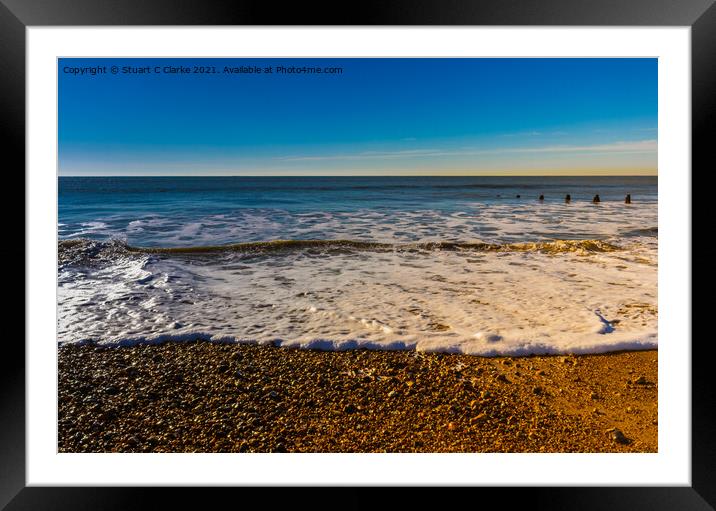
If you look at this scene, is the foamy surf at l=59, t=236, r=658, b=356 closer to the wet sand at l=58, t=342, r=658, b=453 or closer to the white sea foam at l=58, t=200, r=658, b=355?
the white sea foam at l=58, t=200, r=658, b=355

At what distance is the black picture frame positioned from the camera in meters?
1.34

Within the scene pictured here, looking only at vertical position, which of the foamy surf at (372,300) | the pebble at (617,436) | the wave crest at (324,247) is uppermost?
the wave crest at (324,247)

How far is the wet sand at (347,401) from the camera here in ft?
6.04

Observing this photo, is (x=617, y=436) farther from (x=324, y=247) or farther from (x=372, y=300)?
(x=324, y=247)

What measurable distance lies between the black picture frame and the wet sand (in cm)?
43

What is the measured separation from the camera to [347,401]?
6.88 ft

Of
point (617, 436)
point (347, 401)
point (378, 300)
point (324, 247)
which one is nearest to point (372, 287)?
point (378, 300)

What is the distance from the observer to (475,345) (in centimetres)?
268
